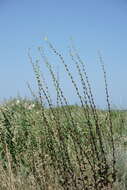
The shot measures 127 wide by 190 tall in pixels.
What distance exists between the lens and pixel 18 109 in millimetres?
10281

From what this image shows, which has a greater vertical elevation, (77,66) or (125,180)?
(77,66)

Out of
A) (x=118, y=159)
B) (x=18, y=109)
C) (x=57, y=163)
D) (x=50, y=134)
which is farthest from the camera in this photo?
(x=18, y=109)

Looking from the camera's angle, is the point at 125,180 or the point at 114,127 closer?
the point at 125,180

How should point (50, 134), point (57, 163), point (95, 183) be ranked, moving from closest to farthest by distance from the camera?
point (95, 183) < point (57, 163) < point (50, 134)

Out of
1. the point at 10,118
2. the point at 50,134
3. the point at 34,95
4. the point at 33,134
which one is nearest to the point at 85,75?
the point at 34,95

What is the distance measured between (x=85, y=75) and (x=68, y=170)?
1.07 meters

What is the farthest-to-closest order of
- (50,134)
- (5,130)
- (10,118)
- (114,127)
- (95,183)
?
(114,127) < (10,118) < (5,130) < (50,134) < (95,183)

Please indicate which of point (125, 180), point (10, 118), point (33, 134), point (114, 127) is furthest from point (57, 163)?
point (114, 127)

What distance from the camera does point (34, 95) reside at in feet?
16.3

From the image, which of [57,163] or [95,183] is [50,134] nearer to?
[57,163]

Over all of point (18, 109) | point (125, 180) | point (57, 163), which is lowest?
point (125, 180)

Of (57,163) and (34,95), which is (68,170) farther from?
(34,95)

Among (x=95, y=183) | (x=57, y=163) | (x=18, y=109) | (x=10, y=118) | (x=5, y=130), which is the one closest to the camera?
(x=95, y=183)

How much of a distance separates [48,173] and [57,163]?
48cm
